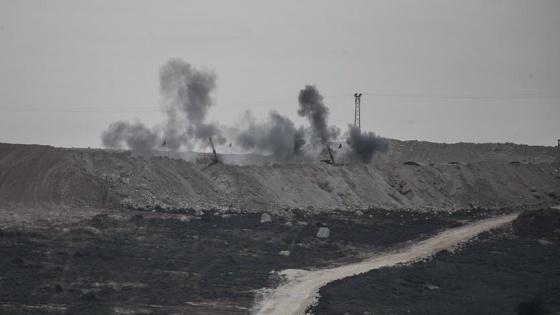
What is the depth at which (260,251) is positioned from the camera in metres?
38.6

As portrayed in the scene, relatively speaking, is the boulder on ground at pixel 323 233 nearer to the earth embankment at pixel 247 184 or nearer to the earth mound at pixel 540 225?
the earth embankment at pixel 247 184

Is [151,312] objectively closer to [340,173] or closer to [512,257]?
[512,257]

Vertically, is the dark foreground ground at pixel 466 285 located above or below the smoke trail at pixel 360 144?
below

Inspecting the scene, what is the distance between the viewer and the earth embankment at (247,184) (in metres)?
50.3

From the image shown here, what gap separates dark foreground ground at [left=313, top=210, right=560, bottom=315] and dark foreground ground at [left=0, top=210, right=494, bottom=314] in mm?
757

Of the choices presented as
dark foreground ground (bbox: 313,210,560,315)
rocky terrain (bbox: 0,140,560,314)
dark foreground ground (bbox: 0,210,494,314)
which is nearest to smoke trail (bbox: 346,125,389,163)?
rocky terrain (bbox: 0,140,560,314)

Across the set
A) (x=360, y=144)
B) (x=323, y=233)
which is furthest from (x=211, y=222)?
(x=360, y=144)

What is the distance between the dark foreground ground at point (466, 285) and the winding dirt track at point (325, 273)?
Answer: 0.72 metres

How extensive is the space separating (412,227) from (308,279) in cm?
1880

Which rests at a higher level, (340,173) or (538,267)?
(340,173)

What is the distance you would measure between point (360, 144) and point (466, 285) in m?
51.0

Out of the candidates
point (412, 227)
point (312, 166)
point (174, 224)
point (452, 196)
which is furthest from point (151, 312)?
point (452, 196)

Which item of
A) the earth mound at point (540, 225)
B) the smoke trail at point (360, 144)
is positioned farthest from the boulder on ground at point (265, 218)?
the smoke trail at point (360, 144)

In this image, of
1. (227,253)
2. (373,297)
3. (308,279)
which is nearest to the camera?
(373,297)
